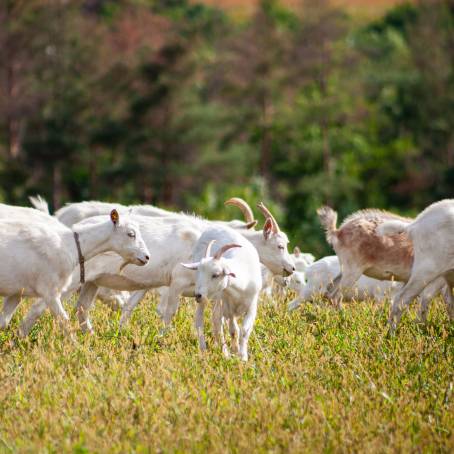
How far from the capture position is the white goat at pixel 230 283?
880 centimetres

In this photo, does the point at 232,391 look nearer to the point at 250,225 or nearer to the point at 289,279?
the point at 250,225

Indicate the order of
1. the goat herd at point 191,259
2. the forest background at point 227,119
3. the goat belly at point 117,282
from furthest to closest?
1. the forest background at point 227,119
2. the goat belly at point 117,282
3. the goat herd at point 191,259

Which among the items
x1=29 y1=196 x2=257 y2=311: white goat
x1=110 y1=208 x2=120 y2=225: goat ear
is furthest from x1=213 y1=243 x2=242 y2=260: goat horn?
x1=29 y1=196 x2=257 y2=311: white goat

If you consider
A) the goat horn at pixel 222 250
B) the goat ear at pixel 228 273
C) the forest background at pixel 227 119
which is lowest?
the forest background at pixel 227 119

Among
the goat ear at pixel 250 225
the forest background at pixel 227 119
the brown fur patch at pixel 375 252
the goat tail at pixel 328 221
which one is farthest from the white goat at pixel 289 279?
the forest background at pixel 227 119

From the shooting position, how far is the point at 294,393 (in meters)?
7.73

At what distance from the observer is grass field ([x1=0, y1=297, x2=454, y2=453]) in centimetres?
664

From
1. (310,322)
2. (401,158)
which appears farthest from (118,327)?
(401,158)

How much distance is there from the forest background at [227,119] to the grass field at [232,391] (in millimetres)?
24008

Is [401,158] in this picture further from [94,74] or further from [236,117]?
[94,74]

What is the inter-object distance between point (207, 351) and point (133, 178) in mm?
28781

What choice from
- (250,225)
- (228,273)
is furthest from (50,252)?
(250,225)

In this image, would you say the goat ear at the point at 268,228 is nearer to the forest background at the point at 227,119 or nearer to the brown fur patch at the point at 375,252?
the brown fur patch at the point at 375,252

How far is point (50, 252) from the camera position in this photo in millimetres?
9633
